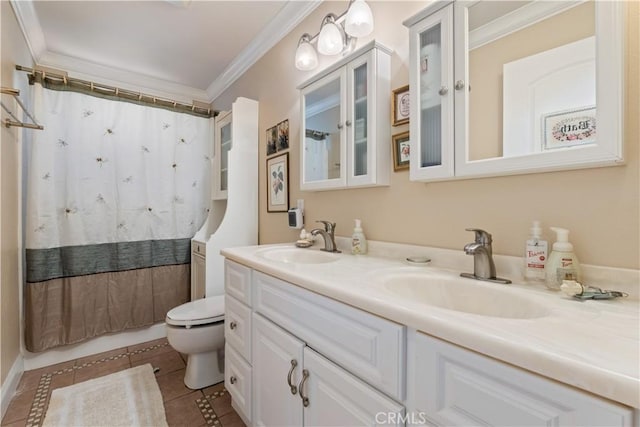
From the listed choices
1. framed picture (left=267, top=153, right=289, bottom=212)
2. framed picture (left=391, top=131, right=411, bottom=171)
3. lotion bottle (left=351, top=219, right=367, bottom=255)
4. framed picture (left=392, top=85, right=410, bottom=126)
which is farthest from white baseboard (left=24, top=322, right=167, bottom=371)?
framed picture (left=392, top=85, right=410, bottom=126)

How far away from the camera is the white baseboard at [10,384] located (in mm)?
1517

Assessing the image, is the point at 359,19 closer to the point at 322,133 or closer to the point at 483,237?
the point at 322,133

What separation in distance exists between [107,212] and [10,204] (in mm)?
535

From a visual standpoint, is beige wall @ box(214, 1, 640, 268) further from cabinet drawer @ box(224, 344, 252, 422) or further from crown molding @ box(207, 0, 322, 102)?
cabinet drawer @ box(224, 344, 252, 422)

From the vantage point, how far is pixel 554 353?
0.44 m

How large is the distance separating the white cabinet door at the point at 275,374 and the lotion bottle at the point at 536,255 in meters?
0.74

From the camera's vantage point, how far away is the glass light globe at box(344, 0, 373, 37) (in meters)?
1.32

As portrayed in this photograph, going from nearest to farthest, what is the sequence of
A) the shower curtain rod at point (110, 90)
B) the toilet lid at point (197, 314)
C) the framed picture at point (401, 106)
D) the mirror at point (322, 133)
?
the framed picture at point (401, 106) → the mirror at point (322, 133) → the toilet lid at point (197, 314) → the shower curtain rod at point (110, 90)

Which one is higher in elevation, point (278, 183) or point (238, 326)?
point (278, 183)

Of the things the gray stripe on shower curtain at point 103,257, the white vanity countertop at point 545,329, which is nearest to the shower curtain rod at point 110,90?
the gray stripe on shower curtain at point 103,257

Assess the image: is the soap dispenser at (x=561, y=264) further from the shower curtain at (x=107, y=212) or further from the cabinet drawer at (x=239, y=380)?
the shower curtain at (x=107, y=212)

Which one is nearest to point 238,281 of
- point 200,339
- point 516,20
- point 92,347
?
point 200,339

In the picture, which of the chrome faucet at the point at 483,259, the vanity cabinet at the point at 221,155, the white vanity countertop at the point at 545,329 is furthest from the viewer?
the vanity cabinet at the point at 221,155

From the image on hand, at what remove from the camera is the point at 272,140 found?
2.14m
